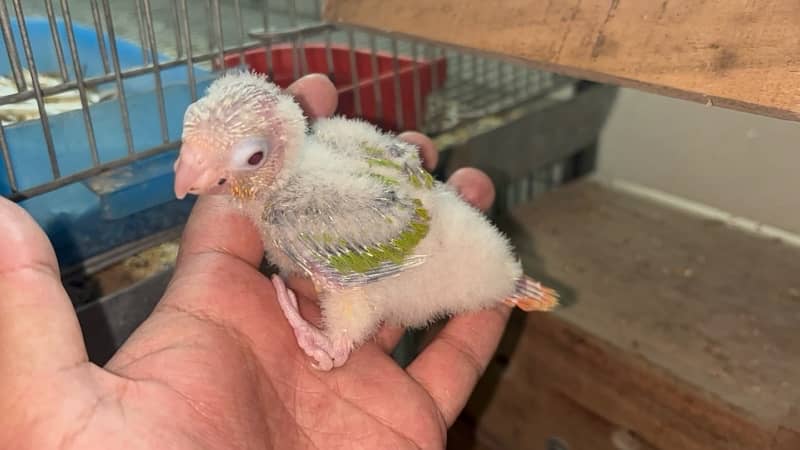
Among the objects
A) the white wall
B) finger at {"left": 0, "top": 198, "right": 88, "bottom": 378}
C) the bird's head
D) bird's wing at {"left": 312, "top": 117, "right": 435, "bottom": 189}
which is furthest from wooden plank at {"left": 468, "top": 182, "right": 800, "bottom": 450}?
finger at {"left": 0, "top": 198, "right": 88, "bottom": 378}

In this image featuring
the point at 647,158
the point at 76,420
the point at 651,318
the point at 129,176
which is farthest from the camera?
the point at 647,158

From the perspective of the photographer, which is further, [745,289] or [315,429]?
[745,289]

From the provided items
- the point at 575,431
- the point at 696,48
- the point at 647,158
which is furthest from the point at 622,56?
the point at 647,158

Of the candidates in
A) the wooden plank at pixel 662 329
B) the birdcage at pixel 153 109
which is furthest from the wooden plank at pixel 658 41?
the wooden plank at pixel 662 329

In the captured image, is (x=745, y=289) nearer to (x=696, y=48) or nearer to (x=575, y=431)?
(x=575, y=431)

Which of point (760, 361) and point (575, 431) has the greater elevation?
point (760, 361)

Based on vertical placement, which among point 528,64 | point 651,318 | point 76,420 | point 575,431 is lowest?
point 575,431

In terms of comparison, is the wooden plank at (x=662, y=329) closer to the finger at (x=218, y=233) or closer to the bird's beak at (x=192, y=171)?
the finger at (x=218, y=233)

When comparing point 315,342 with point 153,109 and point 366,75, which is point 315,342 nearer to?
point 153,109
